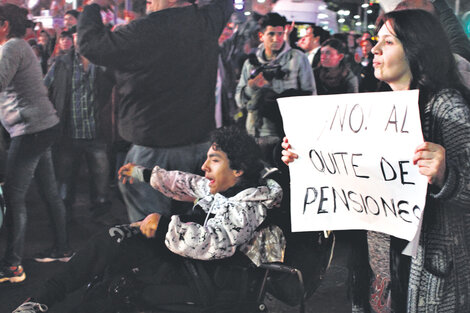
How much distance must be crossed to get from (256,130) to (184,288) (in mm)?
2155

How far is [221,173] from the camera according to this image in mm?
3182

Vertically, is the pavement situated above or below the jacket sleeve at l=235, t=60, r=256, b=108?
below

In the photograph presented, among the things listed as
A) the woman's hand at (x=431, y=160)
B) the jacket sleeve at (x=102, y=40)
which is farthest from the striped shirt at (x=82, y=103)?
the woman's hand at (x=431, y=160)

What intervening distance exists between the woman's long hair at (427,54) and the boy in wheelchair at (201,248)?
116cm

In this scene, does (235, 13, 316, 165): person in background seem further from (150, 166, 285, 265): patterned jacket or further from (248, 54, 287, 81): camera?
(150, 166, 285, 265): patterned jacket

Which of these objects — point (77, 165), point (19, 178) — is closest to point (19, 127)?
point (19, 178)

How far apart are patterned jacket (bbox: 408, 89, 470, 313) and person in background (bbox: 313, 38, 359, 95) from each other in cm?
363

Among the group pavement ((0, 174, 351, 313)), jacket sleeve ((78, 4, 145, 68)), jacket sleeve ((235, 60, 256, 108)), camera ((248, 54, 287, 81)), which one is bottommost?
pavement ((0, 174, 351, 313))

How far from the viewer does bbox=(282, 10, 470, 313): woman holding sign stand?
1.88 m

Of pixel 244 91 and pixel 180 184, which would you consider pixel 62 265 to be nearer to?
pixel 180 184

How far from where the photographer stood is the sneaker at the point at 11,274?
4137 mm

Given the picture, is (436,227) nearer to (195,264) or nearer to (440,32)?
(440,32)

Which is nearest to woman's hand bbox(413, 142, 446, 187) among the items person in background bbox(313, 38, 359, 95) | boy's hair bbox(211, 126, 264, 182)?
boy's hair bbox(211, 126, 264, 182)

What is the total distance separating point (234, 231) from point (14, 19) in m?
2.36
